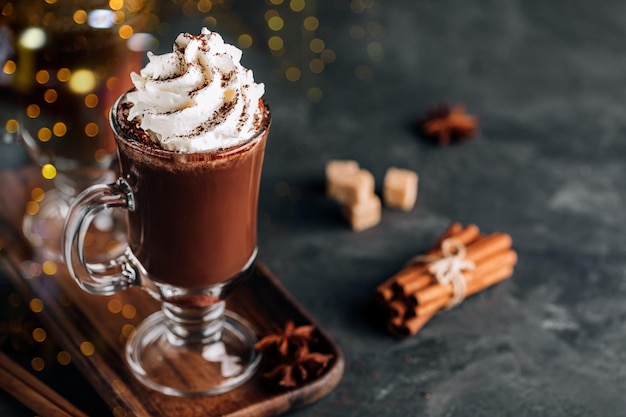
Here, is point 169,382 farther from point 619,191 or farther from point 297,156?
point 619,191

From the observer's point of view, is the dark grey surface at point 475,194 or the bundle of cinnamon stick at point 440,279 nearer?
the dark grey surface at point 475,194

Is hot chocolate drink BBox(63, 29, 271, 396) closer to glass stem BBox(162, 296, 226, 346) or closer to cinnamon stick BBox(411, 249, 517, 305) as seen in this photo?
glass stem BBox(162, 296, 226, 346)

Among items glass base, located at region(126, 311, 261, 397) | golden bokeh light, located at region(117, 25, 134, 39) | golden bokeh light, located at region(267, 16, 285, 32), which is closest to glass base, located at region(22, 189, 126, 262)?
glass base, located at region(126, 311, 261, 397)

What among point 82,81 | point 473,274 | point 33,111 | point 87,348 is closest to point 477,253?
point 473,274

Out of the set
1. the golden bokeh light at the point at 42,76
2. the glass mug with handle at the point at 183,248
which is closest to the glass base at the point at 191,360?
the glass mug with handle at the point at 183,248

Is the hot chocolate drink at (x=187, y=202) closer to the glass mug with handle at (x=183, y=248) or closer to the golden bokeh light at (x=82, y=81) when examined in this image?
the glass mug with handle at (x=183, y=248)


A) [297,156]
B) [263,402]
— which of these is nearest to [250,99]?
[263,402]

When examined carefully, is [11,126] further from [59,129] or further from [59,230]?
[59,230]
